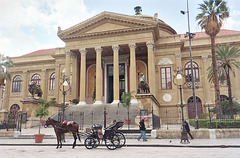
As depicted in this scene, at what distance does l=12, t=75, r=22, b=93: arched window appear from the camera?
136 feet

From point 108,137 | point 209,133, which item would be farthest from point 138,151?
point 209,133

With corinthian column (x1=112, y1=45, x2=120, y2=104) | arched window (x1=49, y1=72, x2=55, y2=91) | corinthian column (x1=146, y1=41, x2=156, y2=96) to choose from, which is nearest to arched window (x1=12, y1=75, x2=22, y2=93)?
arched window (x1=49, y1=72, x2=55, y2=91)

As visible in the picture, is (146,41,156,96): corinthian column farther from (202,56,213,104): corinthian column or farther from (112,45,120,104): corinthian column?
(202,56,213,104): corinthian column

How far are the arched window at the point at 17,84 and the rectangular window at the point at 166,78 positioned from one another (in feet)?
87.9

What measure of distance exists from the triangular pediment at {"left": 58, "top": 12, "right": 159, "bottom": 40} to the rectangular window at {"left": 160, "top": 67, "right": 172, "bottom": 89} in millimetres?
7025

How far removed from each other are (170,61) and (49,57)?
71.8 ft

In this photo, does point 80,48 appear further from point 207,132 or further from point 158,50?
point 207,132

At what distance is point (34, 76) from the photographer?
134 feet

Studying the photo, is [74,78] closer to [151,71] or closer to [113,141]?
[151,71]

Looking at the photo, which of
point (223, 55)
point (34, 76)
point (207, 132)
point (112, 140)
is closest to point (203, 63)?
point (223, 55)

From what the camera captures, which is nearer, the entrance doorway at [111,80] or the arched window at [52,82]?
the entrance doorway at [111,80]

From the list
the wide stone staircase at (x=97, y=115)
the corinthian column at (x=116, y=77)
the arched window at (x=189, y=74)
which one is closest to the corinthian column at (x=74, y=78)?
the wide stone staircase at (x=97, y=115)

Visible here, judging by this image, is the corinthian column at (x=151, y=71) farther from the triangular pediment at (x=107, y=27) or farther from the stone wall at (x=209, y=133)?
the stone wall at (x=209, y=133)

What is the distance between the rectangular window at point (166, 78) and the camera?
3192 centimetres
